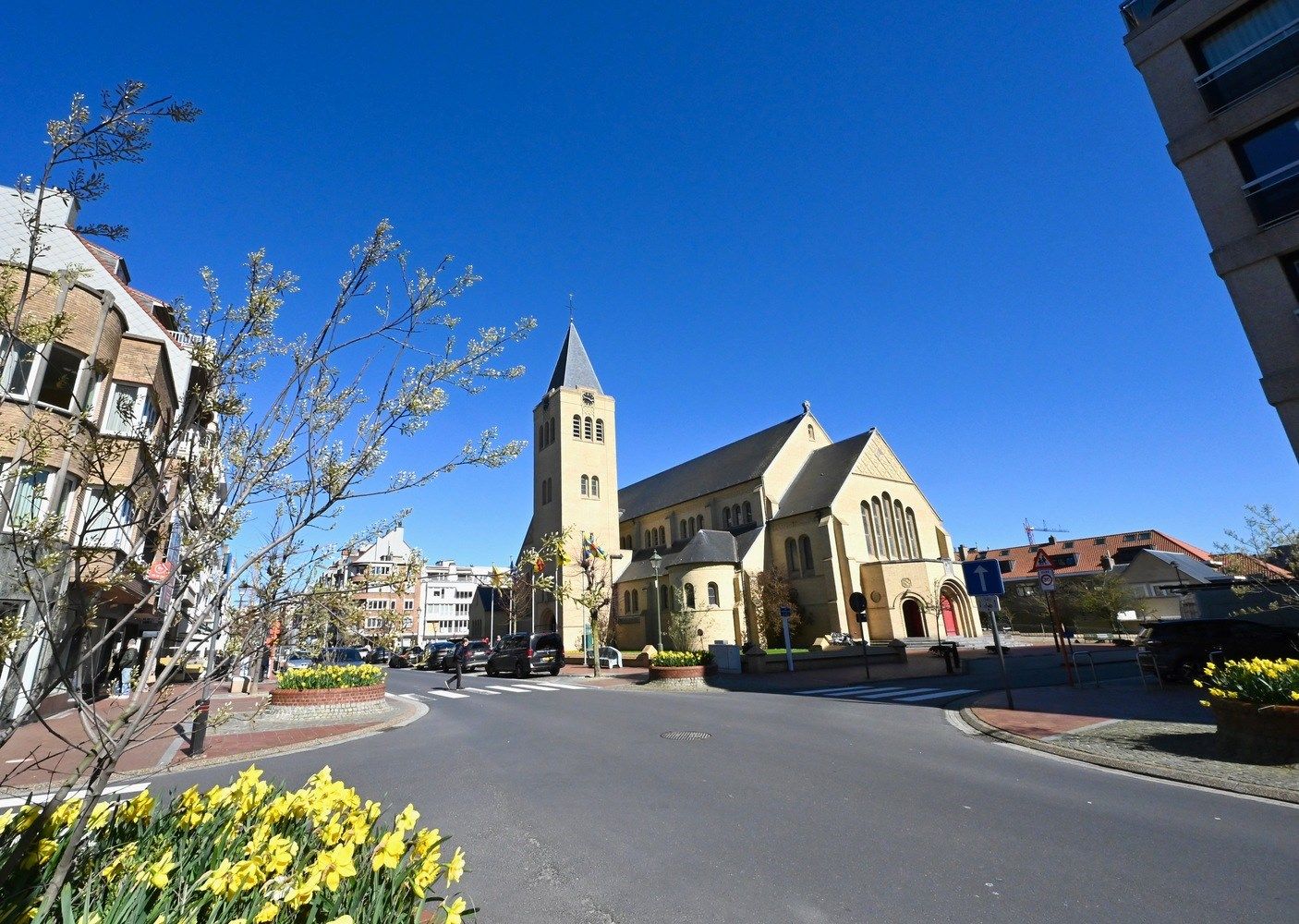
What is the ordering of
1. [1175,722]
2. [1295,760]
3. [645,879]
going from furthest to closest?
[1175,722], [1295,760], [645,879]

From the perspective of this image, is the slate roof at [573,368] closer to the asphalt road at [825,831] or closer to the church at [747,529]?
the church at [747,529]

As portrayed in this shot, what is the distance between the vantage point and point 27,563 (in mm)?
2895

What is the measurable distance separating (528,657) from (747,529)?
18465 mm

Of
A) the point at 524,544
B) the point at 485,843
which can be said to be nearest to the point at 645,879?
the point at 485,843

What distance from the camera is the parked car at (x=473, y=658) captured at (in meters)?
33.5

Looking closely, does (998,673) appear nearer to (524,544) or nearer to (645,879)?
(645,879)

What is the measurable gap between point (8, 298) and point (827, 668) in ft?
84.9

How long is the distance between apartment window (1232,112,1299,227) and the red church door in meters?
27.5

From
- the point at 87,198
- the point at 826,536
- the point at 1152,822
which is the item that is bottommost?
the point at 1152,822

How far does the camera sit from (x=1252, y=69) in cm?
1355

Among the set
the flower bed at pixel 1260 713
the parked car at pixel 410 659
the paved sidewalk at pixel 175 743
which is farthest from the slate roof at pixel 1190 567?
the parked car at pixel 410 659

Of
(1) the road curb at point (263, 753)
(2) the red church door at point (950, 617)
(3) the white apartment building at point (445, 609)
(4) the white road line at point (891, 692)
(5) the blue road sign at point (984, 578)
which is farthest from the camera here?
(3) the white apartment building at point (445, 609)

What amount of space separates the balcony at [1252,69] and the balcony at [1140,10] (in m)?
2.46

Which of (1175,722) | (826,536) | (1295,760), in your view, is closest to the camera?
(1295,760)
